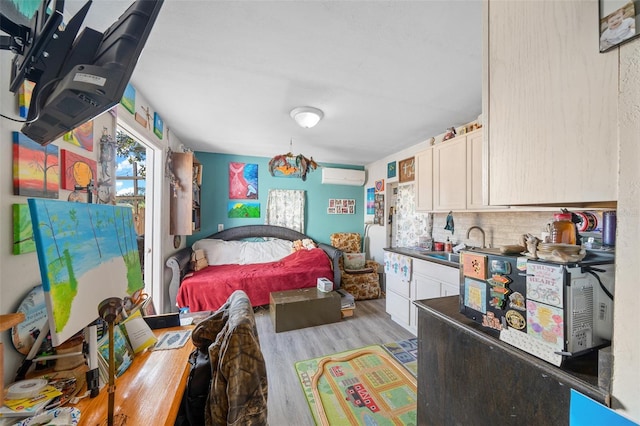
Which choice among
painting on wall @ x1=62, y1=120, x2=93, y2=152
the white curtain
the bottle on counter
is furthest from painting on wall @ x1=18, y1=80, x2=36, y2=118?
the bottle on counter

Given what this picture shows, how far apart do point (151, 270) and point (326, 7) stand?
3076 millimetres

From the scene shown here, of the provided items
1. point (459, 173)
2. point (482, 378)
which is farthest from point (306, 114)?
point (482, 378)

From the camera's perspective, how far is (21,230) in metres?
0.88

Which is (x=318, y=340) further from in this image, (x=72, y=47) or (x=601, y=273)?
(x=72, y=47)

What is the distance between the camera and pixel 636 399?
1.47 ft

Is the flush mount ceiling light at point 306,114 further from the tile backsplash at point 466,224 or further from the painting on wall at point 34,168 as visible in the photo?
the tile backsplash at point 466,224

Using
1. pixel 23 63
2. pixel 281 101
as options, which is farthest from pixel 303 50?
pixel 23 63

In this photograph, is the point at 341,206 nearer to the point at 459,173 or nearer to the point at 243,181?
the point at 243,181

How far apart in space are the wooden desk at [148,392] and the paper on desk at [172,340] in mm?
40

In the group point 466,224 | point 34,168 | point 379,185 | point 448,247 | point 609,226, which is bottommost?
point 448,247

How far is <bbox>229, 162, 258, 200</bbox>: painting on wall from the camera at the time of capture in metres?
4.11

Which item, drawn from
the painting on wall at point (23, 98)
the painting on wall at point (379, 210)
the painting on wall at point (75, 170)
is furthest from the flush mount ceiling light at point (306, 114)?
the painting on wall at point (379, 210)

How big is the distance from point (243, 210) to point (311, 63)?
3.06 m

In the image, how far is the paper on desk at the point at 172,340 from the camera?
114 centimetres
